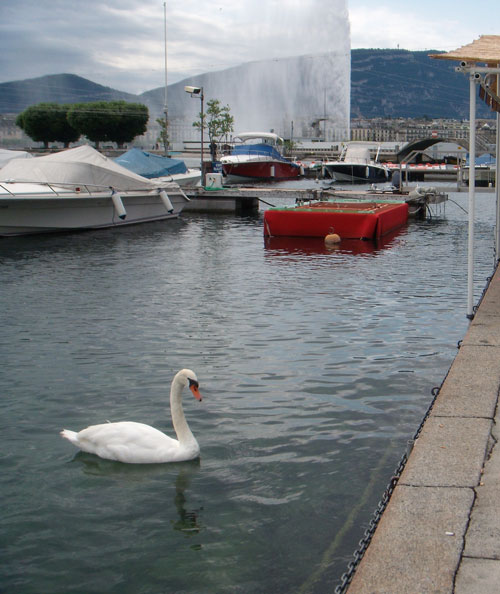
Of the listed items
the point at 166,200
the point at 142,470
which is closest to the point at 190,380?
the point at 142,470

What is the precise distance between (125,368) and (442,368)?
161 inches

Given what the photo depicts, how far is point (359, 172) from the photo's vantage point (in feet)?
254

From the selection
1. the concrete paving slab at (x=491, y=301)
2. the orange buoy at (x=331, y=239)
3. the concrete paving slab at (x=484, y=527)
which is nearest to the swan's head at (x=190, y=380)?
the concrete paving slab at (x=484, y=527)

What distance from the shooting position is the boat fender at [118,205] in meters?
30.8

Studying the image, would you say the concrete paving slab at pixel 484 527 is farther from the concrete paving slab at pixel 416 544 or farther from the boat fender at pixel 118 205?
the boat fender at pixel 118 205

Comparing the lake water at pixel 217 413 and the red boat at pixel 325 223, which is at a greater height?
the red boat at pixel 325 223

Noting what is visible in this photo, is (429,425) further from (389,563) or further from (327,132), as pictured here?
(327,132)

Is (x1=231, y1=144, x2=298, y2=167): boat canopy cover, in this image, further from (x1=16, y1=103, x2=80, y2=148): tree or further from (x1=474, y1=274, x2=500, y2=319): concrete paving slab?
(x1=474, y1=274, x2=500, y2=319): concrete paving slab

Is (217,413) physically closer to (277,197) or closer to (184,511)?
(184,511)

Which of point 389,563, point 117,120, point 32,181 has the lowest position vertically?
point 389,563

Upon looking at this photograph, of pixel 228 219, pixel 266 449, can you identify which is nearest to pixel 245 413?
pixel 266 449

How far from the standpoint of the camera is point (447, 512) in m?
4.76

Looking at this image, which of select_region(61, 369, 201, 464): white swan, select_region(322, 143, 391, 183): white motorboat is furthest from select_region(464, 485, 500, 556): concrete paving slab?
select_region(322, 143, 391, 183): white motorboat

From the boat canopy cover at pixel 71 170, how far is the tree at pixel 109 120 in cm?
9471
